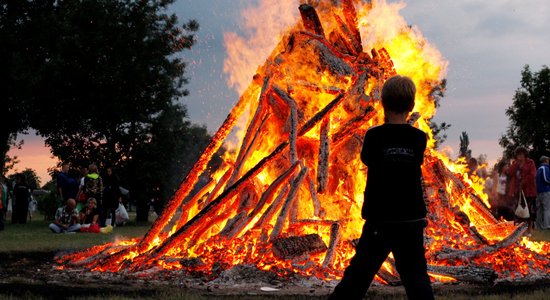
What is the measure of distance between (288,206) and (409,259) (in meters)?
4.28

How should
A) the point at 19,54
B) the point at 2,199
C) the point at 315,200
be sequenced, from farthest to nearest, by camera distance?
1. the point at 19,54
2. the point at 2,199
3. the point at 315,200

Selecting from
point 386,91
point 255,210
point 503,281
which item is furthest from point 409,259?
point 255,210

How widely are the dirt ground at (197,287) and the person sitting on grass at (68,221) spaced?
909cm

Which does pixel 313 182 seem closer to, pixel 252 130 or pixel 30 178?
pixel 252 130

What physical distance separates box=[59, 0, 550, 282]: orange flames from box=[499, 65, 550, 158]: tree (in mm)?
41095

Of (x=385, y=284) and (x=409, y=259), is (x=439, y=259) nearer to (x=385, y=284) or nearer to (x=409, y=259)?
(x=385, y=284)

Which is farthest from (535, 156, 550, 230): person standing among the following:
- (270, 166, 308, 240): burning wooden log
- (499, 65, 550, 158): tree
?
(499, 65, 550, 158): tree

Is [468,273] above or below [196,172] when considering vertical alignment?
Result: below

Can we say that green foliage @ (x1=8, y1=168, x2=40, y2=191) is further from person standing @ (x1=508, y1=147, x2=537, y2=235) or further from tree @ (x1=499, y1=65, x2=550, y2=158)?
tree @ (x1=499, y1=65, x2=550, y2=158)

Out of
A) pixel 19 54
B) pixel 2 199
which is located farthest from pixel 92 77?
pixel 2 199

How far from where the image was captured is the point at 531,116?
5109cm

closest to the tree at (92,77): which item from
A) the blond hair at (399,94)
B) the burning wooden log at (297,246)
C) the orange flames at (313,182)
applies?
the orange flames at (313,182)

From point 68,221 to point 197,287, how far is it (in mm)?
11422

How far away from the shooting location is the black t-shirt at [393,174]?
4.66 m
